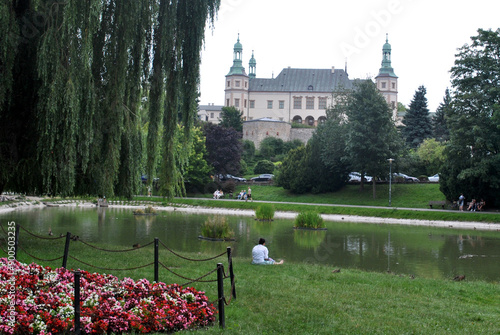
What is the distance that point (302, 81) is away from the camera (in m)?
95.2

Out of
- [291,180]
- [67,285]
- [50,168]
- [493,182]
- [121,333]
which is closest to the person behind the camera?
[121,333]

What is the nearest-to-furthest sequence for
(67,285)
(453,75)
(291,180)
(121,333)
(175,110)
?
1. (121,333)
2. (67,285)
3. (175,110)
4. (453,75)
5. (291,180)

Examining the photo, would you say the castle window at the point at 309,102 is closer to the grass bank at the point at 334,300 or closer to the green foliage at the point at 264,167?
the green foliage at the point at 264,167

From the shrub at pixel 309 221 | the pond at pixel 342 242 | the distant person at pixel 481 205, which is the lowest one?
the pond at pixel 342 242

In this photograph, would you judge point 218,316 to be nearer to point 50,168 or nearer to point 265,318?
point 265,318

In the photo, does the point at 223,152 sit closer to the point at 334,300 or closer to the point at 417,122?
the point at 417,122

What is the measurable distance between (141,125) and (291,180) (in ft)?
110

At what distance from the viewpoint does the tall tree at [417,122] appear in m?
61.0

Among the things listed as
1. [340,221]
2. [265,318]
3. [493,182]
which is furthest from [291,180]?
[265,318]

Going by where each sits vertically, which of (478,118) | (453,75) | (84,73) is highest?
(453,75)

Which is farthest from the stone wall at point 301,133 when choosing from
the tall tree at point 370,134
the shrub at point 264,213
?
the shrub at point 264,213

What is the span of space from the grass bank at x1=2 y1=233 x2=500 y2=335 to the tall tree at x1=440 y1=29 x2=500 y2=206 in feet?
72.2

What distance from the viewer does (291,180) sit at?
44.7m

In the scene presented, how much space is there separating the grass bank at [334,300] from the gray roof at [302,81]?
84.4m
